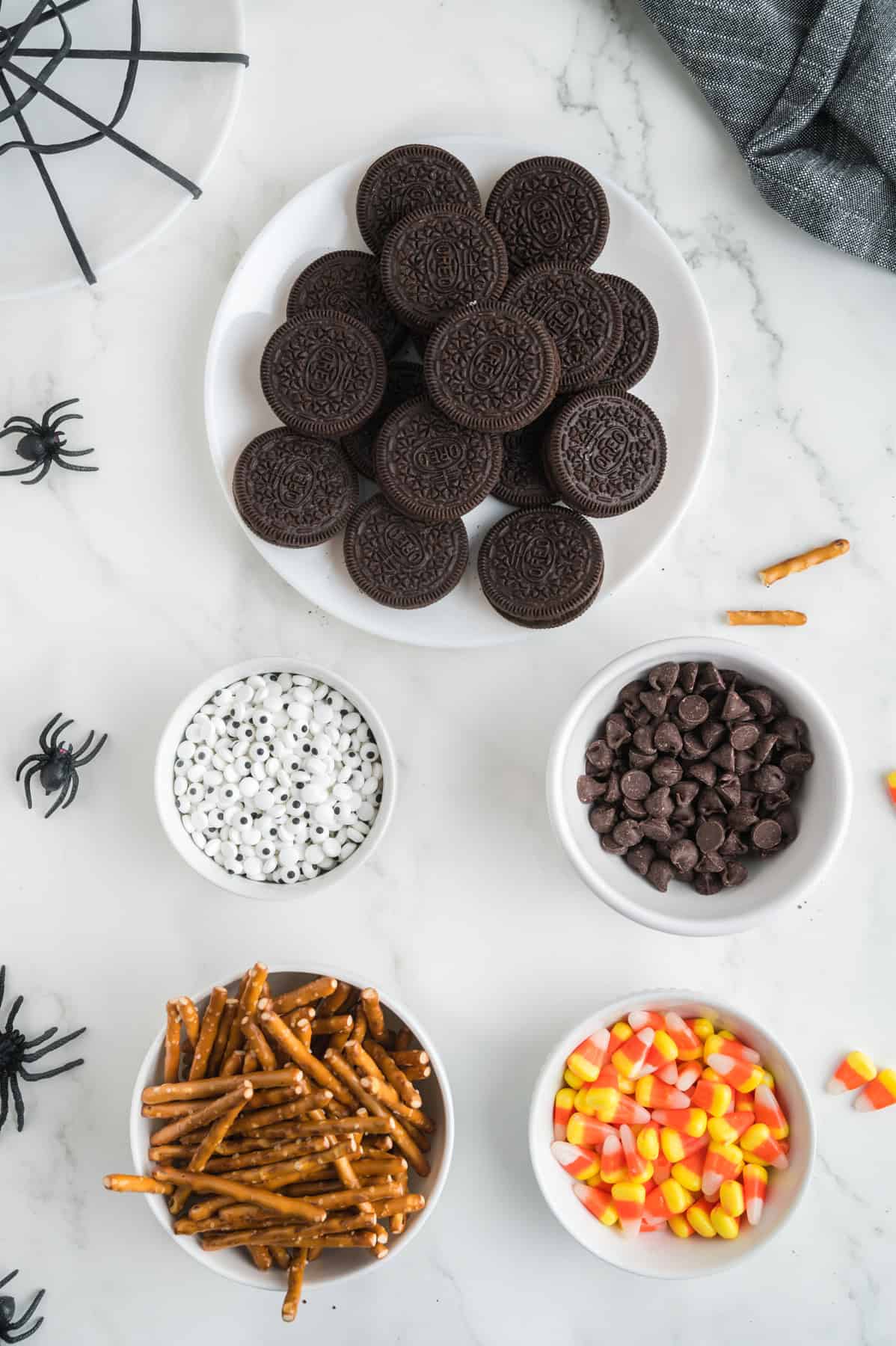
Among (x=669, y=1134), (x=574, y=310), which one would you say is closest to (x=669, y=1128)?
(x=669, y=1134)

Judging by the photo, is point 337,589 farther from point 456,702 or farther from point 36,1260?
point 36,1260

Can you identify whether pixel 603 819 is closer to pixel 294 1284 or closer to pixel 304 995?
pixel 304 995

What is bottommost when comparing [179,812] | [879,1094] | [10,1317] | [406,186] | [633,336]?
[10,1317]

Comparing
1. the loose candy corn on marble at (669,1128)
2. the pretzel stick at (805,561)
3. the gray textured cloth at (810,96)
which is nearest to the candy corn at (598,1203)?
the loose candy corn on marble at (669,1128)

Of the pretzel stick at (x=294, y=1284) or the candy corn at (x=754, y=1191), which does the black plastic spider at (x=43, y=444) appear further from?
the candy corn at (x=754, y=1191)

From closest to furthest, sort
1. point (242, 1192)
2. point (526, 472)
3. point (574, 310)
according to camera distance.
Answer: point (242, 1192)
point (574, 310)
point (526, 472)

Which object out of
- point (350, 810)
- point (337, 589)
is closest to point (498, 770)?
point (350, 810)

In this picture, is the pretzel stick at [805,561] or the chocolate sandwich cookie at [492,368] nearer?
the chocolate sandwich cookie at [492,368]
